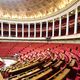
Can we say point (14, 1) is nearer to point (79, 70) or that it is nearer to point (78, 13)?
point (78, 13)

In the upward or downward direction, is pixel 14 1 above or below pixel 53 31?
above

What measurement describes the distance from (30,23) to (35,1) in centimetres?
465

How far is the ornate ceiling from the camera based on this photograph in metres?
21.9

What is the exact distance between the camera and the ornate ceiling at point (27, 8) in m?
21.9

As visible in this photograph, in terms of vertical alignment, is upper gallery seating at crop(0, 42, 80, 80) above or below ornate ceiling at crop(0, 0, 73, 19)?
below

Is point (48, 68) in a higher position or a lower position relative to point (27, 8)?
lower

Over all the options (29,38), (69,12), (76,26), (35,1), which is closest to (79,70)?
(76,26)

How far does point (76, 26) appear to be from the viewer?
15.4m

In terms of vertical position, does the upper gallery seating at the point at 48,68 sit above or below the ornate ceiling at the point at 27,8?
below

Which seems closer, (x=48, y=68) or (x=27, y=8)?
(x=48, y=68)

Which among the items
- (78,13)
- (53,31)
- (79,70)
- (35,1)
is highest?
(35,1)

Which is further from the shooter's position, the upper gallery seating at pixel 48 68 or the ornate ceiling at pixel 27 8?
the ornate ceiling at pixel 27 8

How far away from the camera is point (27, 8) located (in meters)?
25.4

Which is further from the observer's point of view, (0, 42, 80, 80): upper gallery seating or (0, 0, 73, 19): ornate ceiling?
(0, 0, 73, 19): ornate ceiling
